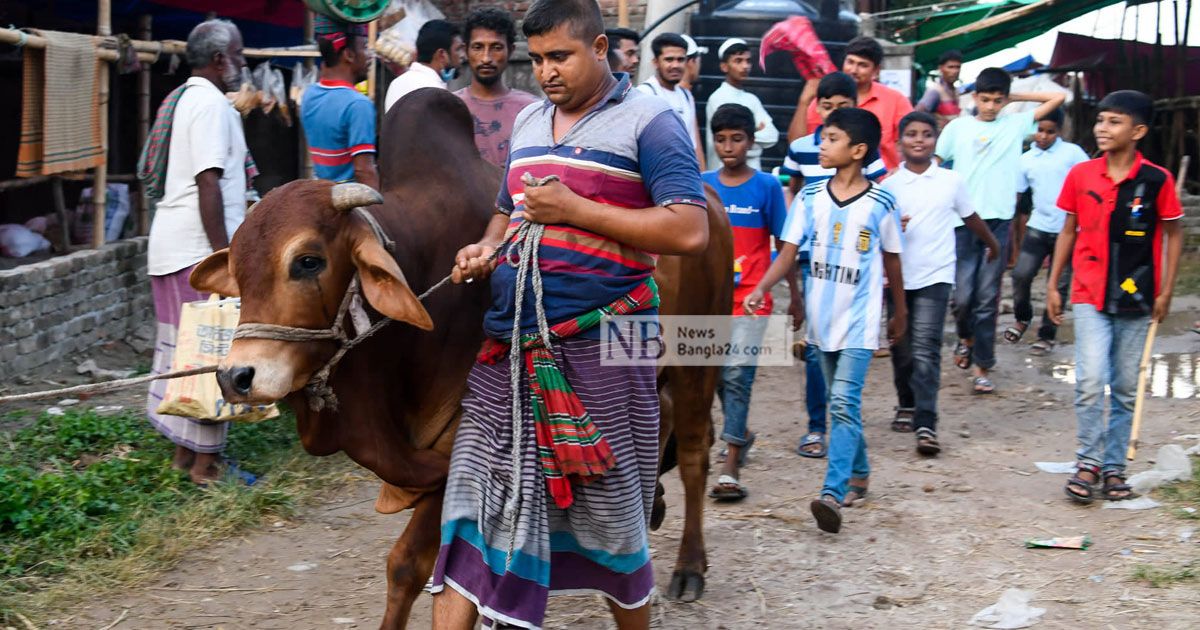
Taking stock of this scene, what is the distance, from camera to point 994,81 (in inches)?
330

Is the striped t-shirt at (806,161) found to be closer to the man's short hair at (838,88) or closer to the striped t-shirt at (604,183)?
the man's short hair at (838,88)

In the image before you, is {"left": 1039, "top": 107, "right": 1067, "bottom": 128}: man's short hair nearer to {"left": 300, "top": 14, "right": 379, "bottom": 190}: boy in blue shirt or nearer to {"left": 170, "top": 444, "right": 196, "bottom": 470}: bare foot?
{"left": 300, "top": 14, "right": 379, "bottom": 190}: boy in blue shirt

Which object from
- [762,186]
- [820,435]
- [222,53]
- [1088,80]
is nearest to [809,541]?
[820,435]

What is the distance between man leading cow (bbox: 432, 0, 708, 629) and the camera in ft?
10.3

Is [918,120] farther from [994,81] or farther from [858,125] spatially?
[994,81]

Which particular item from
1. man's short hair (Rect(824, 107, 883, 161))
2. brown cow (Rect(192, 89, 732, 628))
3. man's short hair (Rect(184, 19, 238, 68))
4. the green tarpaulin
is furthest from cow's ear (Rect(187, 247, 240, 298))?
the green tarpaulin

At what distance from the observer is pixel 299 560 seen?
5.02m

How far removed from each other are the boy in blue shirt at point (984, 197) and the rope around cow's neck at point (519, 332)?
5.34 meters

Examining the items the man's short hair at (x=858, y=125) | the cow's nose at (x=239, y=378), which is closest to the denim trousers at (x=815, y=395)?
the man's short hair at (x=858, y=125)

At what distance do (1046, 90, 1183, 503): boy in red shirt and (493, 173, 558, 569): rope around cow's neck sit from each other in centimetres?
349

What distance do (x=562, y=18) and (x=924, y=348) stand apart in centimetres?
422

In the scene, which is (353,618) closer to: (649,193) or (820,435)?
(649,193)

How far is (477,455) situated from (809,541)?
2.45 metres

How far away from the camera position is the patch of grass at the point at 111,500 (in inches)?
184
